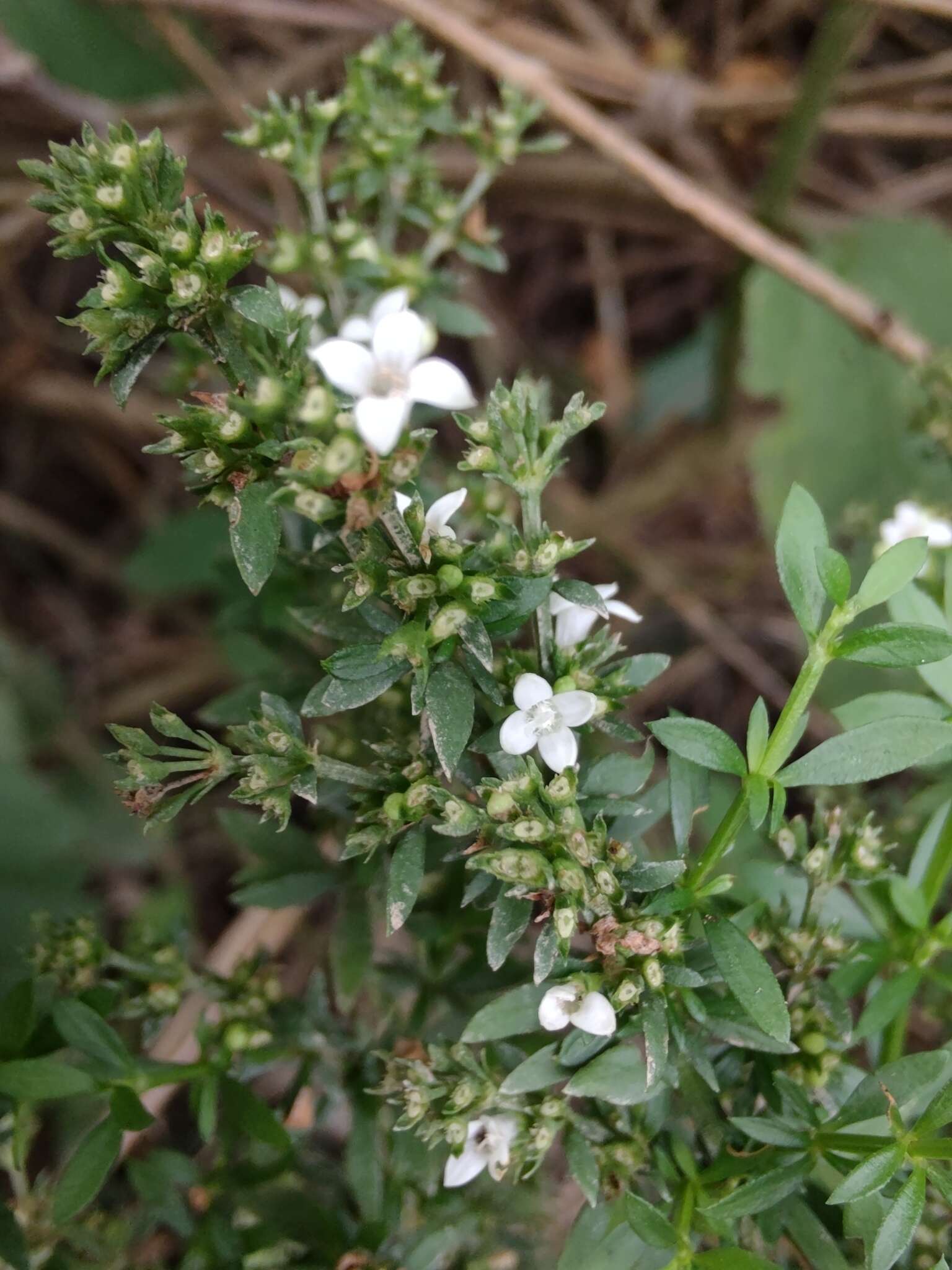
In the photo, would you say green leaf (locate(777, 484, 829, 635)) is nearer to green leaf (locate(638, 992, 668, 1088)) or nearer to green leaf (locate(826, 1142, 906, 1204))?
green leaf (locate(638, 992, 668, 1088))

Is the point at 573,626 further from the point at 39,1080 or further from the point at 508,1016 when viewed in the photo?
the point at 39,1080

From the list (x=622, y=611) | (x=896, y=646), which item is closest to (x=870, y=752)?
(x=896, y=646)

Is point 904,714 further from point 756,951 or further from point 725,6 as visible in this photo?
point 725,6

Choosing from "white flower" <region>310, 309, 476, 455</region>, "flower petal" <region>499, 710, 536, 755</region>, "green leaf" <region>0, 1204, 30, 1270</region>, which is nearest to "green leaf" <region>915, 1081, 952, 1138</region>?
"flower petal" <region>499, 710, 536, 755</region>

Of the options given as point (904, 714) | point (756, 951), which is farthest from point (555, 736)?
point (904, 714)

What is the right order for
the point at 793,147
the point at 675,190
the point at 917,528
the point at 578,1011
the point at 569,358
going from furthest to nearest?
the point at 569,358
the point at 793,147
the point at 675,190
the point at 917,528
the point at 578,1011
